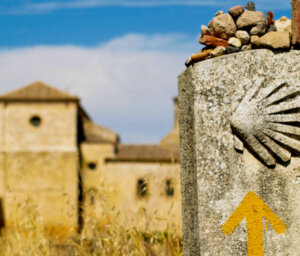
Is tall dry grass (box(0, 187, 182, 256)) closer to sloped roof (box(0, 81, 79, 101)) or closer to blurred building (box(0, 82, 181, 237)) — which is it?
blurred building (box(0, 82, 181, 237))

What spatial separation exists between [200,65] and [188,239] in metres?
0.91

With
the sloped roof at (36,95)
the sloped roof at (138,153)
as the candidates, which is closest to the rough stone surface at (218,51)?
the sloped roof at (138,153)

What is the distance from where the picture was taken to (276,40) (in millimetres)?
2250

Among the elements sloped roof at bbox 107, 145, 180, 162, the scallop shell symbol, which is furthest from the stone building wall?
the scallop shell symbol

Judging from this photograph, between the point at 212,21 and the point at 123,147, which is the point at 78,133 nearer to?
the point at 123,147

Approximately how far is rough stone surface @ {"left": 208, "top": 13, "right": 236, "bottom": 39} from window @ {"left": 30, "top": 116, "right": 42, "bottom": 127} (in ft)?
64.6

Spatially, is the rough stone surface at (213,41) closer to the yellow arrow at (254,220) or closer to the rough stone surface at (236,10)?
the rough stone surface at (236,10)

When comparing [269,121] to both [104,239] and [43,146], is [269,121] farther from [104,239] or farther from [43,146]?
[43,146]

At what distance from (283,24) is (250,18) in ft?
0.67

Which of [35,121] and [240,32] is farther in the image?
[35,121]

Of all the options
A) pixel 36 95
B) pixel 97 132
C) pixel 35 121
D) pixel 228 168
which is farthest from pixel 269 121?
pixel 97 132

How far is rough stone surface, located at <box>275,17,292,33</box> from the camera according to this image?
2387 millimetres

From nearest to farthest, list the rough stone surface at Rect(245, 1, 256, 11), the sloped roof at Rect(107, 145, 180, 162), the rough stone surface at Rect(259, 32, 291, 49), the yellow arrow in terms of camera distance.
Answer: the yellow arrow < the rough stone surface at Rect(259, 32, 291, 49) < the rough stone surface at Rect(245, 1, 256, 11) < the sloped roof at Rect(107, 145, 180, 162)

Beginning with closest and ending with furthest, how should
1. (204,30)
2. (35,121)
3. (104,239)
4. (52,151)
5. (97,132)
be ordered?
1. (204,30)
2. (104,239)
3. (52,151)
4. (35,121)
5. (97,132)
